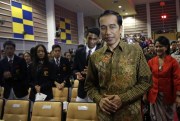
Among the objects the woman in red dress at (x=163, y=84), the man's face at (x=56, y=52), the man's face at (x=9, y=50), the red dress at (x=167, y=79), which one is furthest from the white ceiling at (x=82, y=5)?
the red dress at (x=167, y=79)

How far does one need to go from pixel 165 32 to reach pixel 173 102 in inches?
471

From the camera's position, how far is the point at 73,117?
285 cm

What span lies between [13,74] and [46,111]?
1.14m

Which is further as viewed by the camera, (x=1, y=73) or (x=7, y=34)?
(x=7, y=34)

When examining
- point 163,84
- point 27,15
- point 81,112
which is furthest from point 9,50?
point 27,15

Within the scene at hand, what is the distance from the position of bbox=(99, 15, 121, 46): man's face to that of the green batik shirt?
0.07 metres

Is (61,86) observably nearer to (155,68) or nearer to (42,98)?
(42,98)

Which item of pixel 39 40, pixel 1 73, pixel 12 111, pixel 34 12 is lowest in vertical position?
pixel 12 111

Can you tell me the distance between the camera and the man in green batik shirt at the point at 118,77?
145 cm

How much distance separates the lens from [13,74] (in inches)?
151

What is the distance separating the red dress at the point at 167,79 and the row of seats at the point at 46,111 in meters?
0.81

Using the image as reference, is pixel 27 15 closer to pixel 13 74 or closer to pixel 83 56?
pixel 13 74

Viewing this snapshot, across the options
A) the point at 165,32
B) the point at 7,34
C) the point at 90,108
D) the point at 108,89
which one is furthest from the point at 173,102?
the point at 165,32

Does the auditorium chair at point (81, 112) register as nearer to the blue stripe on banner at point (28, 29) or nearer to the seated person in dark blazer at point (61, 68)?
the seated person in dark blazer at point (61, 68)
